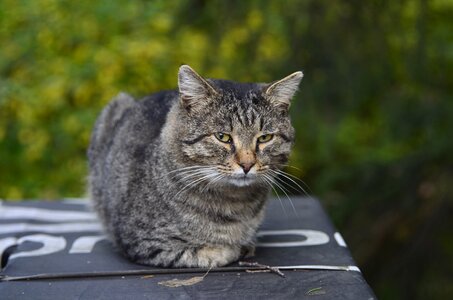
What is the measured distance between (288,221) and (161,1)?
2263 mm

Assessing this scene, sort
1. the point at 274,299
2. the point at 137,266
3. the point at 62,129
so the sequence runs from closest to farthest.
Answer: the point at 274,299
the point at 137,266
the point at 62,129

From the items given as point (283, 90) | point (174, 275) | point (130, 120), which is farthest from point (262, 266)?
point (130, 120)

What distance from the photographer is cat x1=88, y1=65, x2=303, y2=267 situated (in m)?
2.38

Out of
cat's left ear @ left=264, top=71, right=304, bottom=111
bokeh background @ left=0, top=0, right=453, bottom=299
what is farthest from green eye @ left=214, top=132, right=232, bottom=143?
bokeh background @ left=0, top=0, right=453, bottom=299

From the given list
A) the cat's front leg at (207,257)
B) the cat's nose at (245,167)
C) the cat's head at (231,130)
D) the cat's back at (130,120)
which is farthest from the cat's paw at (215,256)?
the cat's back at (130,120)

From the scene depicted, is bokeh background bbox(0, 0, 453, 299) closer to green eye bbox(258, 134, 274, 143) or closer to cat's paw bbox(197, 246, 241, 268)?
green eye bbox(258, 134, 274, 143)

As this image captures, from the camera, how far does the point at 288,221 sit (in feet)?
10.4

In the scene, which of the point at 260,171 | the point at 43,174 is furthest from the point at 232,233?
the point at 43,174

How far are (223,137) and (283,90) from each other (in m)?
0.27

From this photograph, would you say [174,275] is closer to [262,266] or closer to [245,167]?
[262,266]

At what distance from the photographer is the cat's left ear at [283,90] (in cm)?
246

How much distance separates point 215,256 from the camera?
2482mm

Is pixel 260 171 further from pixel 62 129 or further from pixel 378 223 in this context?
pixel 62 129

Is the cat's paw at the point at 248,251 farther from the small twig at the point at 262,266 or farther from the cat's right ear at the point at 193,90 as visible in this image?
the cat's right ear at the point at 193,90
